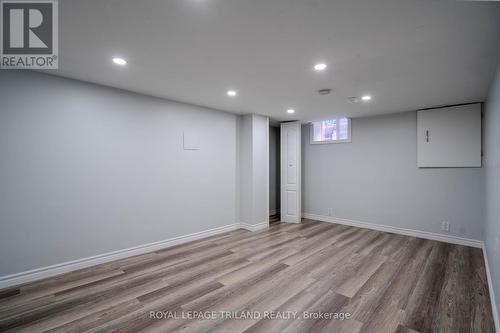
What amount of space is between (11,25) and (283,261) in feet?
11.9

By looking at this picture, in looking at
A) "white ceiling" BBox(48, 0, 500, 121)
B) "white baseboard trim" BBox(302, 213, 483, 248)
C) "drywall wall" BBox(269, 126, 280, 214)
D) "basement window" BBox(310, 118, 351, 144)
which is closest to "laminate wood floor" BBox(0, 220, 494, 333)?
"white baseboard trim" BBox(302, 213, 483, 248)

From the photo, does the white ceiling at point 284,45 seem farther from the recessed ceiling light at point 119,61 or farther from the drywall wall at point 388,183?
the drywall wall at point 388,183

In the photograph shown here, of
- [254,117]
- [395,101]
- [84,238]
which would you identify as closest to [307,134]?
[254,117]

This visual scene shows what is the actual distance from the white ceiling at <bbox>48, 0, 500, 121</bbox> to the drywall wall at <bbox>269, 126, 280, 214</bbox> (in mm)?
3038

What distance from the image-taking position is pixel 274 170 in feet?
20.9

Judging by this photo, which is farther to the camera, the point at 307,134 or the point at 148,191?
the point at 307,134

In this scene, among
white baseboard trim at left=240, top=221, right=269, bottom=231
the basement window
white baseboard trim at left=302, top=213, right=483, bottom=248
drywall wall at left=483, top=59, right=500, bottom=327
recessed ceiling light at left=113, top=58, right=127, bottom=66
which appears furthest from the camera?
the basement window

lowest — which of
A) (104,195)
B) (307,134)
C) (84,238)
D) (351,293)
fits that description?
(351,293)

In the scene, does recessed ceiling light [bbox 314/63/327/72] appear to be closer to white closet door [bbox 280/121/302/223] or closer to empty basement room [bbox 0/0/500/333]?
empty basement room [bbox 0/0/500/333]

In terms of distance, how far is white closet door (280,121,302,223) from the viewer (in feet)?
17.3

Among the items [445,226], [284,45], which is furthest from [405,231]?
[284,45]

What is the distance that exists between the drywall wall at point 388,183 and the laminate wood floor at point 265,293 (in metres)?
0.68

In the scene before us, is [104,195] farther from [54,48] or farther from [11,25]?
[11,25]

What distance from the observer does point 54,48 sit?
6.79 ft
